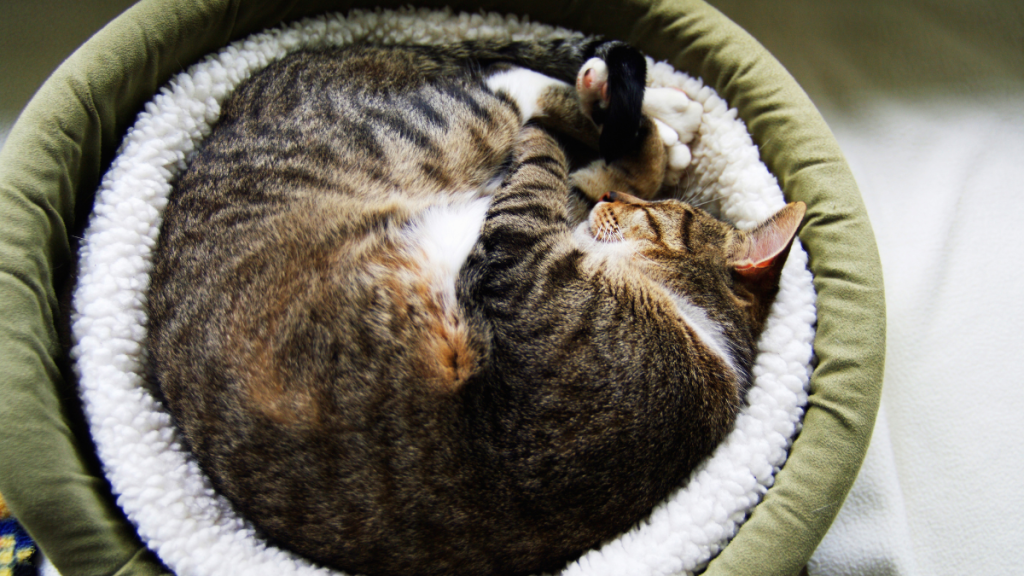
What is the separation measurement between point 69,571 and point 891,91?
110 inches

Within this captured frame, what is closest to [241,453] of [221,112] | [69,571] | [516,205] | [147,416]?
[147,416]

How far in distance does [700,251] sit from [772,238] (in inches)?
7.2

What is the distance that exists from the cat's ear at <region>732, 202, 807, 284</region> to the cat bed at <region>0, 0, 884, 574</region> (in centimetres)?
15

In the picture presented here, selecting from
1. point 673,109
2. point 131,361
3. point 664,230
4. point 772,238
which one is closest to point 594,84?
point 673,109

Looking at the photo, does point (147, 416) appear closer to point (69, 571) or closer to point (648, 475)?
point (69, 571)

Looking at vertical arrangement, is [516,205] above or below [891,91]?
below

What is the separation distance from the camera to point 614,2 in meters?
1.86

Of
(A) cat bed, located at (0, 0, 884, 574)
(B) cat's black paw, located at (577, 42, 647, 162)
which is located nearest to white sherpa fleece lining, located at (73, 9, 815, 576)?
(A) cat bed, located at (0, 0, 884, 574)

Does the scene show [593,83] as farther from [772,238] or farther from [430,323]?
[430,323]

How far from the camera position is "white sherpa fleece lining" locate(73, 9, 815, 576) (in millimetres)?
1228

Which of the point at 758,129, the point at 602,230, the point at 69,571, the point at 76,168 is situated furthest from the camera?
the point at 758,129

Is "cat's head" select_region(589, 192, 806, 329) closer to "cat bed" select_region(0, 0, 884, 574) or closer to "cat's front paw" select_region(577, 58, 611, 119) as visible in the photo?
"cat bed" select_region(0, 0, 884, 574)

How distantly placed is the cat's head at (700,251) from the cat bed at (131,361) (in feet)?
0.39

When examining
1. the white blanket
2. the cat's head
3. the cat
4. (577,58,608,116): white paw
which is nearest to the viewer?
the cat
